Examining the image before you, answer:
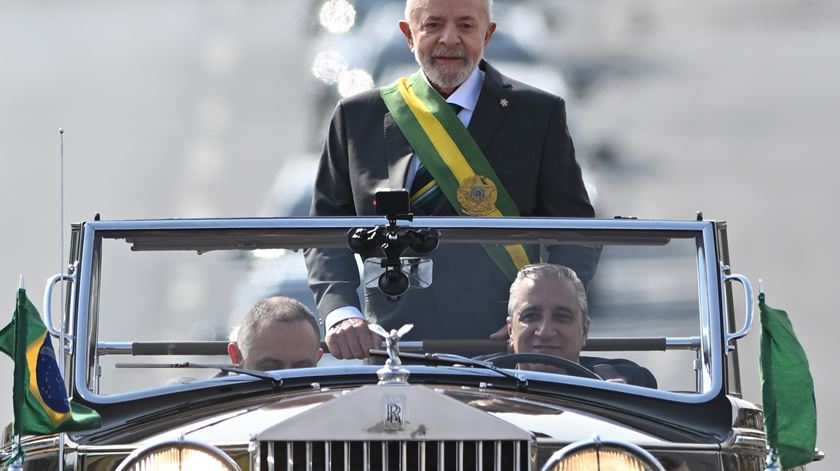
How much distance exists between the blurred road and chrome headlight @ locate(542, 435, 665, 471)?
569 centimetres

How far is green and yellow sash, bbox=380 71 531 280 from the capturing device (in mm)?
6605

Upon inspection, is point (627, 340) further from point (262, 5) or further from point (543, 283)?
point (262, 5)

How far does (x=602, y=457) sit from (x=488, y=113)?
1.98 meters

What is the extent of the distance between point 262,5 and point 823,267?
3.20 meters

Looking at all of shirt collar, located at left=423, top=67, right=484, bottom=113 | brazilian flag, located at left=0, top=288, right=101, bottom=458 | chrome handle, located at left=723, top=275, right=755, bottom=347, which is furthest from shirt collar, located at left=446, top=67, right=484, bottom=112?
brazilian flag, located at left=0, top=288, right=101, bottom=458

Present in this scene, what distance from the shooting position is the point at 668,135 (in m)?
11.4

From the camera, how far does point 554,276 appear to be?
5984 millimetres

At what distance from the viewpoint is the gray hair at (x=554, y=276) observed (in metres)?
5.95

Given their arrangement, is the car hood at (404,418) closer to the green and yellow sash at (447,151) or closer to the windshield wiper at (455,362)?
the windshield wiper at (455,362)

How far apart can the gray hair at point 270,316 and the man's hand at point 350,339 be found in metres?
0.05

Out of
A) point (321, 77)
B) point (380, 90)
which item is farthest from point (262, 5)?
point (380, 90)

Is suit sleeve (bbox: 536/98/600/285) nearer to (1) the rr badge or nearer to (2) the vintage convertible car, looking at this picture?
(2) the vintage convertible car

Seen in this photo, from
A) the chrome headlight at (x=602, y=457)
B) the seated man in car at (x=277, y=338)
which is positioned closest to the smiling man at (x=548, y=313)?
the seated man in car at (x=277, y=338)

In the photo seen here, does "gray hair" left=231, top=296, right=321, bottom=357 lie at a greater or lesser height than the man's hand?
greater
